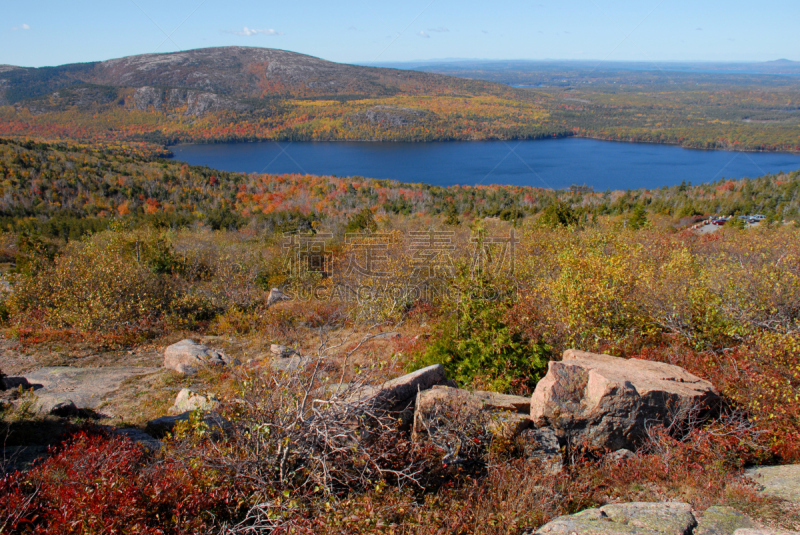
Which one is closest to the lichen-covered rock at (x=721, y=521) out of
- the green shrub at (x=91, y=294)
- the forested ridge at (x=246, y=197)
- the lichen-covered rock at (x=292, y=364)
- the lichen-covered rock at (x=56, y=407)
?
the lichen-covered rock at (x=292, y=364)

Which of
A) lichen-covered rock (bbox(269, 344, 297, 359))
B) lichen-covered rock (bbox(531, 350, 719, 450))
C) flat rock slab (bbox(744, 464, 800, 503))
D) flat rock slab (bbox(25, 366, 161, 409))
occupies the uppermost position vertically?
lichen-covered rock (bbox(531, 350, 719, 450))

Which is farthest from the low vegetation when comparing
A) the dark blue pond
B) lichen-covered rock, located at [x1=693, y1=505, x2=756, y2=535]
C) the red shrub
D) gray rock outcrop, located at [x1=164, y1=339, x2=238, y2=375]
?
the dark blue pond

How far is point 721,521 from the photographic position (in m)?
4.47

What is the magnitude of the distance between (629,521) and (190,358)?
1064 centimetres

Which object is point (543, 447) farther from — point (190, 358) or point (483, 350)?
point (190, 358)

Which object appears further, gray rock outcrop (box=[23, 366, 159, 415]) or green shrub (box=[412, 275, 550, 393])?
gray rock outcrop (box=[23, 366, 159, 415])

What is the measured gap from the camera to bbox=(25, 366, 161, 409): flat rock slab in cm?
914

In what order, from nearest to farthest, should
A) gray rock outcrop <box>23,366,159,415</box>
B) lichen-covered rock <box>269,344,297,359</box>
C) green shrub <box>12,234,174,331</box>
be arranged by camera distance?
gray rock outcrop <box>23,366,159,415</box> < lichen-covered rock <box>269,344,297,359</box> < green shrub <box>12,234,174,331</box>

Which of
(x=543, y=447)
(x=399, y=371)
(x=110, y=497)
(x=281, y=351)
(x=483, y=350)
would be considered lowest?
(x=281, y=351)

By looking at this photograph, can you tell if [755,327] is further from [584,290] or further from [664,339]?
[584,290]

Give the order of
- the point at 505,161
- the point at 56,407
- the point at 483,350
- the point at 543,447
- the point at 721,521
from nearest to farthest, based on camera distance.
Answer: the point at 721,521
the point at 543,447
the point at 56,407
the point at 483,350
the point at 505,161

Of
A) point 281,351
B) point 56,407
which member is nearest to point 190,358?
point 281,351

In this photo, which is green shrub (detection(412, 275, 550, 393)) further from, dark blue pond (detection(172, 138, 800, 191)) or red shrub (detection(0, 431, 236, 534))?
dark blue pond (detection(172, 138, 800, 191))

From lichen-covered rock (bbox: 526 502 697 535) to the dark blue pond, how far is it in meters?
107
